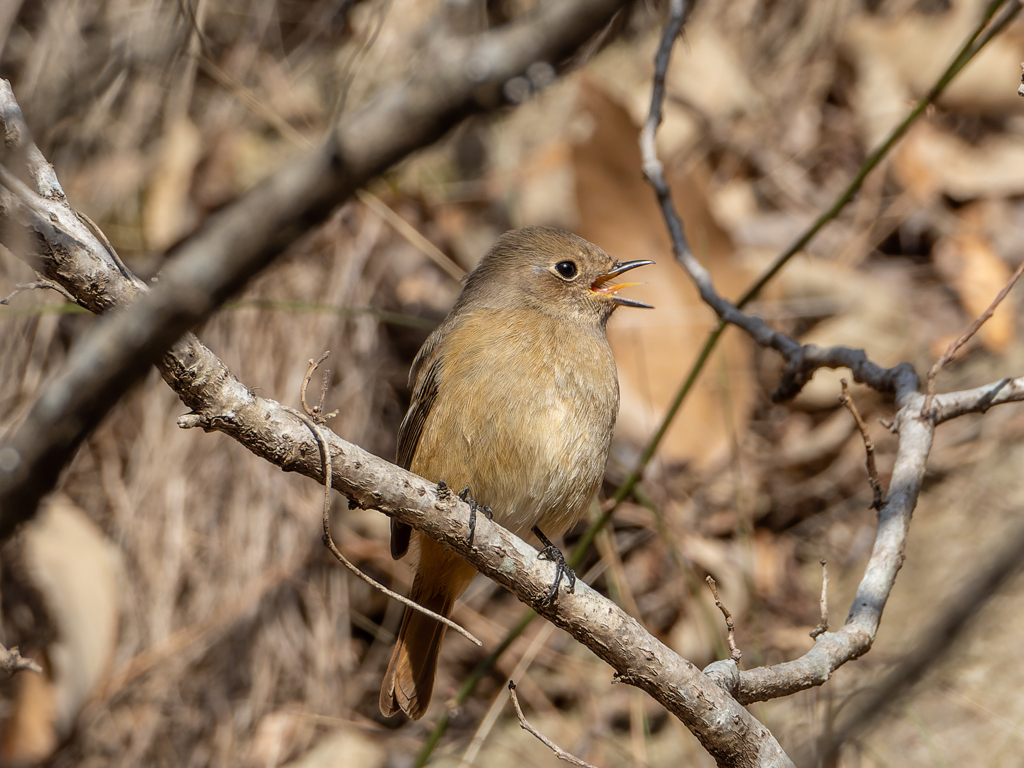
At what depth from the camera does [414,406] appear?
147 inches

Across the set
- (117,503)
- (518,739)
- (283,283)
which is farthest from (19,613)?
(518,739)

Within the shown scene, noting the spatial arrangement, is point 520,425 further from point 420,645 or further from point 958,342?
point 958,342

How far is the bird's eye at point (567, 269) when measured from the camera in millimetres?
4070

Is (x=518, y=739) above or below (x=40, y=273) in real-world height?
above

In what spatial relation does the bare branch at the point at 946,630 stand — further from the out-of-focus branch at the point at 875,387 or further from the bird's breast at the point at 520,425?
the bird's breast at the point at 520,425

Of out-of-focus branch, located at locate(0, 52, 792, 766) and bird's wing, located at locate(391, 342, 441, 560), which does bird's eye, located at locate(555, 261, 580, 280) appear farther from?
out-of-focus branch, located at locate(0, 52, 792, 766)

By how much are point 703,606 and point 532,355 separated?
4.92 feet

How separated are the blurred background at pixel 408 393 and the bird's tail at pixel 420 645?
890mm

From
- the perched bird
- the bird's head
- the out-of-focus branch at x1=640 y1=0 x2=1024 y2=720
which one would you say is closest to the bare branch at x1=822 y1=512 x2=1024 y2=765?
the out-of-focus branch at x1=640 y1=0 x2=1024 y2=720

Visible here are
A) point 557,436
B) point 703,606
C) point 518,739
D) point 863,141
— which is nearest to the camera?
point 557,436

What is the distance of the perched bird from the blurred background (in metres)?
0.90

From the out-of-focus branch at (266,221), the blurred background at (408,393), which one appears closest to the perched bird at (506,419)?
the blurred background at (408,393)

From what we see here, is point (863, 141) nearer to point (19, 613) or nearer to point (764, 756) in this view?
point (764, 756)

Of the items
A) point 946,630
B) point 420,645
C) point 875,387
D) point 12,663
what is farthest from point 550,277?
point 946,630
